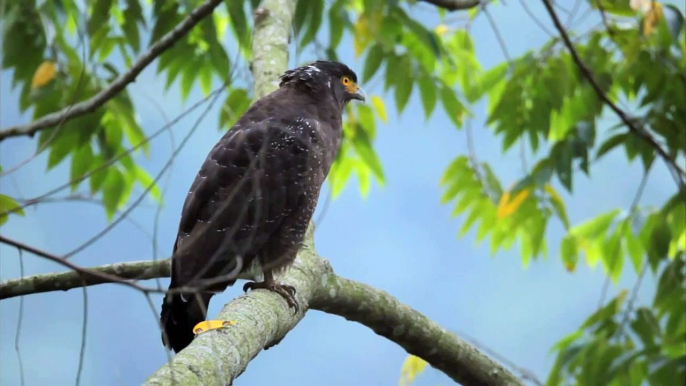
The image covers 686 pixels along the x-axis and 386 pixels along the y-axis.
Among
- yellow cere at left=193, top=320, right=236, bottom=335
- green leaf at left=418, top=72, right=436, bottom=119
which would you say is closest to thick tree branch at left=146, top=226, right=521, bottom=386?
yellow cere at left=193, top=320, right=236, bottom=335

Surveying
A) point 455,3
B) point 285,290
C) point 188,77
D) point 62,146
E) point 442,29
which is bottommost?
point 285,290

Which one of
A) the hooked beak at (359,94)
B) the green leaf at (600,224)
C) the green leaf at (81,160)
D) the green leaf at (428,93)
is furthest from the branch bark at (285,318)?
the green leaf at (600,224)

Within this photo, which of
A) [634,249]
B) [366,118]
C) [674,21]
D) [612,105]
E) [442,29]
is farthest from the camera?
[442,29]

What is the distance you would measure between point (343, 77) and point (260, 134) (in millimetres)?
642

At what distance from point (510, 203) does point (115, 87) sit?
157cm

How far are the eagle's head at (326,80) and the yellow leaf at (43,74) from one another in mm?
845

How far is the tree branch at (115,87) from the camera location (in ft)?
8.52

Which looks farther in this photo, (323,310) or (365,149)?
(365,149)

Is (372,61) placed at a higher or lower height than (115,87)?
higher

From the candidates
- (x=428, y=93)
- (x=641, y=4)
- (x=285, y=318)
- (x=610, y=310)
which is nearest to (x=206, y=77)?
(x=428, y=93)

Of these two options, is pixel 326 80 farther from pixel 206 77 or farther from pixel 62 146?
pixel 62 146

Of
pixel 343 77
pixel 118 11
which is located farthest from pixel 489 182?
pixel 118 11

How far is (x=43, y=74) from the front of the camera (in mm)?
3123

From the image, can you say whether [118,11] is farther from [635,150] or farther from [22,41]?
[635,150]
